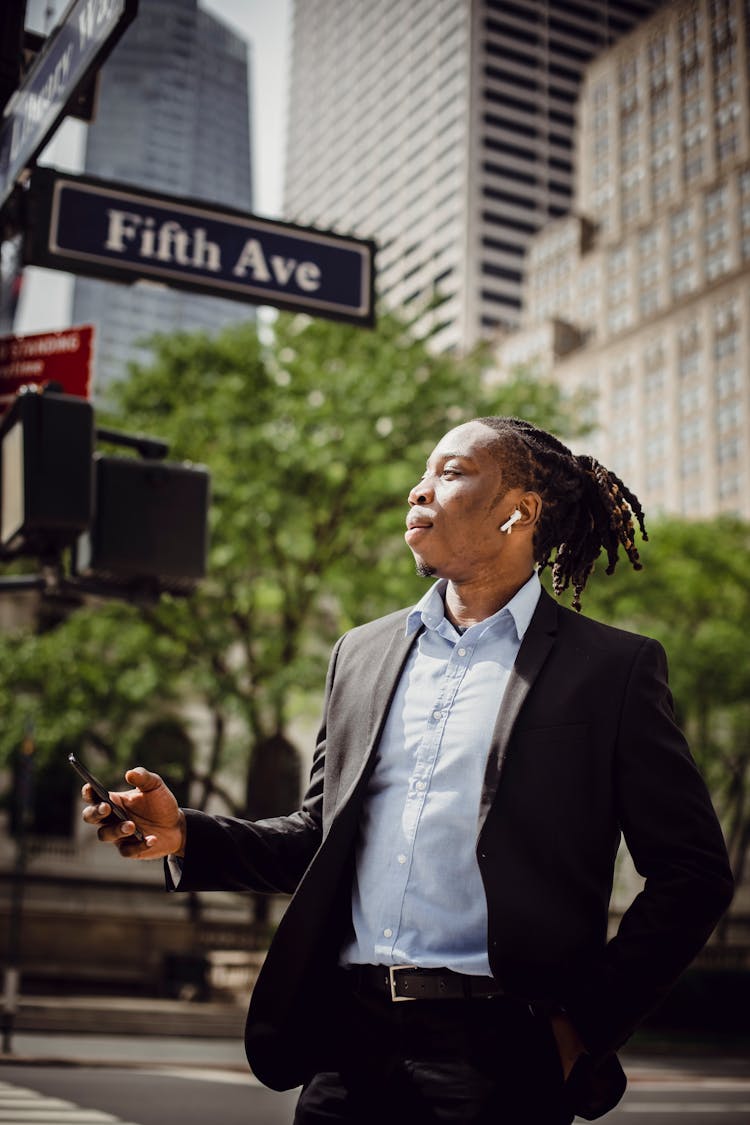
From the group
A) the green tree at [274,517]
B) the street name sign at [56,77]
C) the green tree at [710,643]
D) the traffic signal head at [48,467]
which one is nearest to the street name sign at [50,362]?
the traffic signal head at [48,467]

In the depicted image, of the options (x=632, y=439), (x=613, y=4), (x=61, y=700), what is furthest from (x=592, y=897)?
(x=613, y=4)

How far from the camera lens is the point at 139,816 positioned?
2801 mm

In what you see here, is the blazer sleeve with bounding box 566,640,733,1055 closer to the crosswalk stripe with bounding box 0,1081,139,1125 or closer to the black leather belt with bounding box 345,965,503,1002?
the black leather belt with bounding box 345,965,503,1002

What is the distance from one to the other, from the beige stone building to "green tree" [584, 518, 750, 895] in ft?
169

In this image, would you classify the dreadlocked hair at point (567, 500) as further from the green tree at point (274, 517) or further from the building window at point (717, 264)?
the building window at point (717, 264)

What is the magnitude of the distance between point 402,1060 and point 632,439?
108m

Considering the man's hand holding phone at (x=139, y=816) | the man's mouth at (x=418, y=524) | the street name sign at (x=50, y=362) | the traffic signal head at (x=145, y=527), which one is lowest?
the man's hand holding phone at (x=139, y=816)

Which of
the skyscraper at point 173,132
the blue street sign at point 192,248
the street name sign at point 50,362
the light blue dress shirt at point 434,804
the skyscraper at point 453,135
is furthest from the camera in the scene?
the skyscraper at point 453,135

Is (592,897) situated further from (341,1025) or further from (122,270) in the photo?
(122,270)

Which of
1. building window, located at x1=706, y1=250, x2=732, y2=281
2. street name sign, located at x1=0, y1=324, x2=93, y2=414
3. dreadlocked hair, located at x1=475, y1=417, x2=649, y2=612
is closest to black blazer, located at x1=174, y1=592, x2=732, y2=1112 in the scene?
dreadlocked hair, located at x1=475, y1=417, x2=649, y2=612

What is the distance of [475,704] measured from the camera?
2811 millimetres

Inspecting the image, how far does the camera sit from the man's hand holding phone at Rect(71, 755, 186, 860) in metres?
2.68

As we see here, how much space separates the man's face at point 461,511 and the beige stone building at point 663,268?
86668 millimetres

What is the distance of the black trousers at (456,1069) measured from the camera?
2.46 meters
